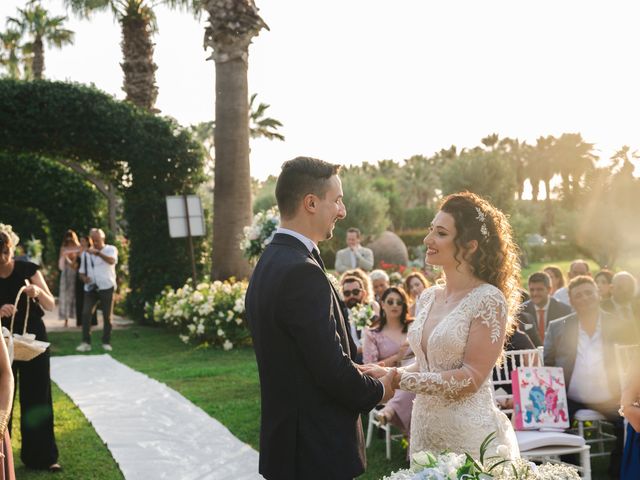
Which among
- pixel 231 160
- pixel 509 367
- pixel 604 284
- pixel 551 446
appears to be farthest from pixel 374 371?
pixel 231 160

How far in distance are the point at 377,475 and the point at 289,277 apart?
3915mm

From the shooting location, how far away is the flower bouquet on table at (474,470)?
228cm

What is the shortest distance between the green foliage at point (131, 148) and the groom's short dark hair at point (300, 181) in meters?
14.2

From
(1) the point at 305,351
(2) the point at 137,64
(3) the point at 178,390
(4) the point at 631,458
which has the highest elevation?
(2) the point at 137,64

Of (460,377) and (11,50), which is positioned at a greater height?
(11,50)

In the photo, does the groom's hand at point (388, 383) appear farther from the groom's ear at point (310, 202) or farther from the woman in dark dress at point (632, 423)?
the woman in dark dress at point (632, 423)

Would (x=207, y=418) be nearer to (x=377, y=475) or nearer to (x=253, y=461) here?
(x=253, y=461)

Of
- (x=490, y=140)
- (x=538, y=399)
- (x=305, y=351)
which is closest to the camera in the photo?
(x=305, y=351)

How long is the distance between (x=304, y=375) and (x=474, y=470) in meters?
0.71

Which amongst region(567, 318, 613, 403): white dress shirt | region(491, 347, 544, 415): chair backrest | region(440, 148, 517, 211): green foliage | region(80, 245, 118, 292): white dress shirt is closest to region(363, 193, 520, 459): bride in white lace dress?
region(491, 347, 544, 415): chair backrest

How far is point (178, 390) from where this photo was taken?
9.54 metres

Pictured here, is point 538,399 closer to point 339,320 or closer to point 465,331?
point 465,331

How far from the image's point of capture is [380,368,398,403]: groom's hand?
2.95 metres

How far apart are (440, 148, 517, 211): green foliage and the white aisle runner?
31460 mm
